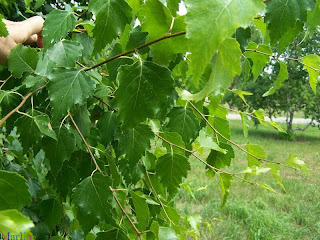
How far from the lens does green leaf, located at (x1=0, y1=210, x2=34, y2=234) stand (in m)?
0.23

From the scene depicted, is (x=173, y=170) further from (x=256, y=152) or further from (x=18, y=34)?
(x=18, y=34)

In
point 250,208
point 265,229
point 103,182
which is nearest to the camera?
point 103,182

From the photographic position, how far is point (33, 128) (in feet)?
1.71

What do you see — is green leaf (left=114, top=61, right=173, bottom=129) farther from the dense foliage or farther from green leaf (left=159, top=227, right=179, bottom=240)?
green leaf (left=159, top=227, right=179, bottom=240)

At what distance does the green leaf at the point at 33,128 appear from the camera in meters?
0.52

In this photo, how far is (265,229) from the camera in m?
2.85

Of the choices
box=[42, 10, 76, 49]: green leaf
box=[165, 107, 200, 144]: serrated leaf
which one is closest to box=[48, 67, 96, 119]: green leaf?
box=[42, 10, 76, 49]: green leaf

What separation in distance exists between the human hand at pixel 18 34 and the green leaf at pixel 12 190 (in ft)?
1.70

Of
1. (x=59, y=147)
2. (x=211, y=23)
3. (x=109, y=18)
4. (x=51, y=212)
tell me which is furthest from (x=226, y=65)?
(x=51, y=212)

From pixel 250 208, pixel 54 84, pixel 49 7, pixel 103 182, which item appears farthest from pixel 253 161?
pixel 250 208

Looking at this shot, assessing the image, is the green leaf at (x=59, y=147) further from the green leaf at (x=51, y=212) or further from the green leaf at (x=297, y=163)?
the green leaf at (x=297, y=163)

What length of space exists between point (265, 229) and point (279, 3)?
2.76m

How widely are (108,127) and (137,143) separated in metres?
0.09

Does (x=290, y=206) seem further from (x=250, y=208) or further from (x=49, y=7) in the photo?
(x=49, y=7)
